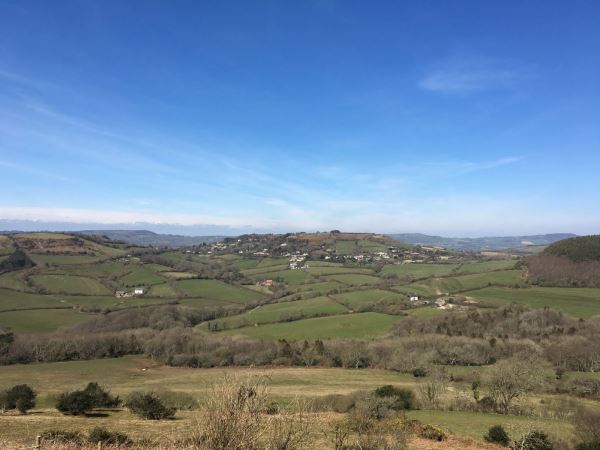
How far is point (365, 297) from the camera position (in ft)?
314

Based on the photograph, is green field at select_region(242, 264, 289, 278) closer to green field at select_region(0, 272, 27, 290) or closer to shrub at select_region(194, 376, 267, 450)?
green field at select_region(0, 272, 27, 290)

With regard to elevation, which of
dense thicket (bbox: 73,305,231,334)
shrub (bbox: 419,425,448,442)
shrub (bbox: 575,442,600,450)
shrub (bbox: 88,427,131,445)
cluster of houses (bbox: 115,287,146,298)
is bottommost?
dense thicket (bbox: 73,305,231,334)

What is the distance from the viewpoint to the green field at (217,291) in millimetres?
104075

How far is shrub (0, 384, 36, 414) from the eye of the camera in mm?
29719

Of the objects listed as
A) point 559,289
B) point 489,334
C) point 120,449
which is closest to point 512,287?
point 559,289

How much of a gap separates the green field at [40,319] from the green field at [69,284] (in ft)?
58.1

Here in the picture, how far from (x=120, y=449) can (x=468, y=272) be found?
122 meters

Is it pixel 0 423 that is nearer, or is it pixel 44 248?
pixel 0 423

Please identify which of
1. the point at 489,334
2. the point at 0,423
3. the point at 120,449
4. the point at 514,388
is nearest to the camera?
the point at 120,449

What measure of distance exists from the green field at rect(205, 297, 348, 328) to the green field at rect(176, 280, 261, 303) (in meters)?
11.8

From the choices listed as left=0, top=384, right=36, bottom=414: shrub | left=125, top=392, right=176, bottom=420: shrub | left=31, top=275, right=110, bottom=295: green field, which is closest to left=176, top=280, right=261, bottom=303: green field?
left=31, top=275, right=110, bottom=295: green field

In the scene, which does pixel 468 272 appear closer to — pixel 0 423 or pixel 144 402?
pixel 144 402

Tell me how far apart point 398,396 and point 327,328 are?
137 ft

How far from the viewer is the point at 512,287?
9875 centimetres
